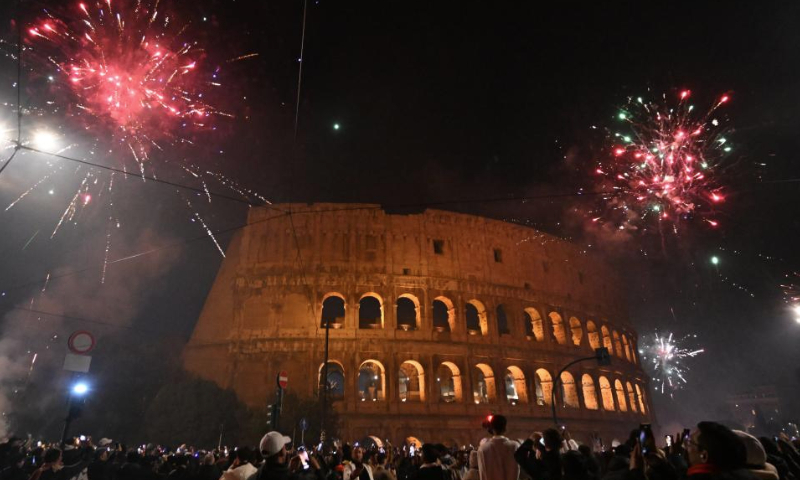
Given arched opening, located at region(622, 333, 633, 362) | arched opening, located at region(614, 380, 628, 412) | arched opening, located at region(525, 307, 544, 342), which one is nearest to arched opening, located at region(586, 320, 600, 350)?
arched opening, located at region(614, 380, 628, 412)

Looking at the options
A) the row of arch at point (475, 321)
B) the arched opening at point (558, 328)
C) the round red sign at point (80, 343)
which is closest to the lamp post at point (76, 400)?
the round red sign at point (80, 343)

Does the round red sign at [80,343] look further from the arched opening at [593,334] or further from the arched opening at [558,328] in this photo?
the arched opening at [593,334]

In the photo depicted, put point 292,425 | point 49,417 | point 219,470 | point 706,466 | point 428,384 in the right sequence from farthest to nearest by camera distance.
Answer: point 428,384 < point 49,417 < point 292,425 < point 219,470 < point 706,466

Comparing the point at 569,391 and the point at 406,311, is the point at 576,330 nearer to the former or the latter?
the point at 569,391

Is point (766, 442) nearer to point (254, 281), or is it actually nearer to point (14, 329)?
point (254, 281)

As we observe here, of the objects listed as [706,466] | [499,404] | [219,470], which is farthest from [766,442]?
[499,404]

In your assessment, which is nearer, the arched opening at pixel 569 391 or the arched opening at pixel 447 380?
the arched opening at pixel 447 380
